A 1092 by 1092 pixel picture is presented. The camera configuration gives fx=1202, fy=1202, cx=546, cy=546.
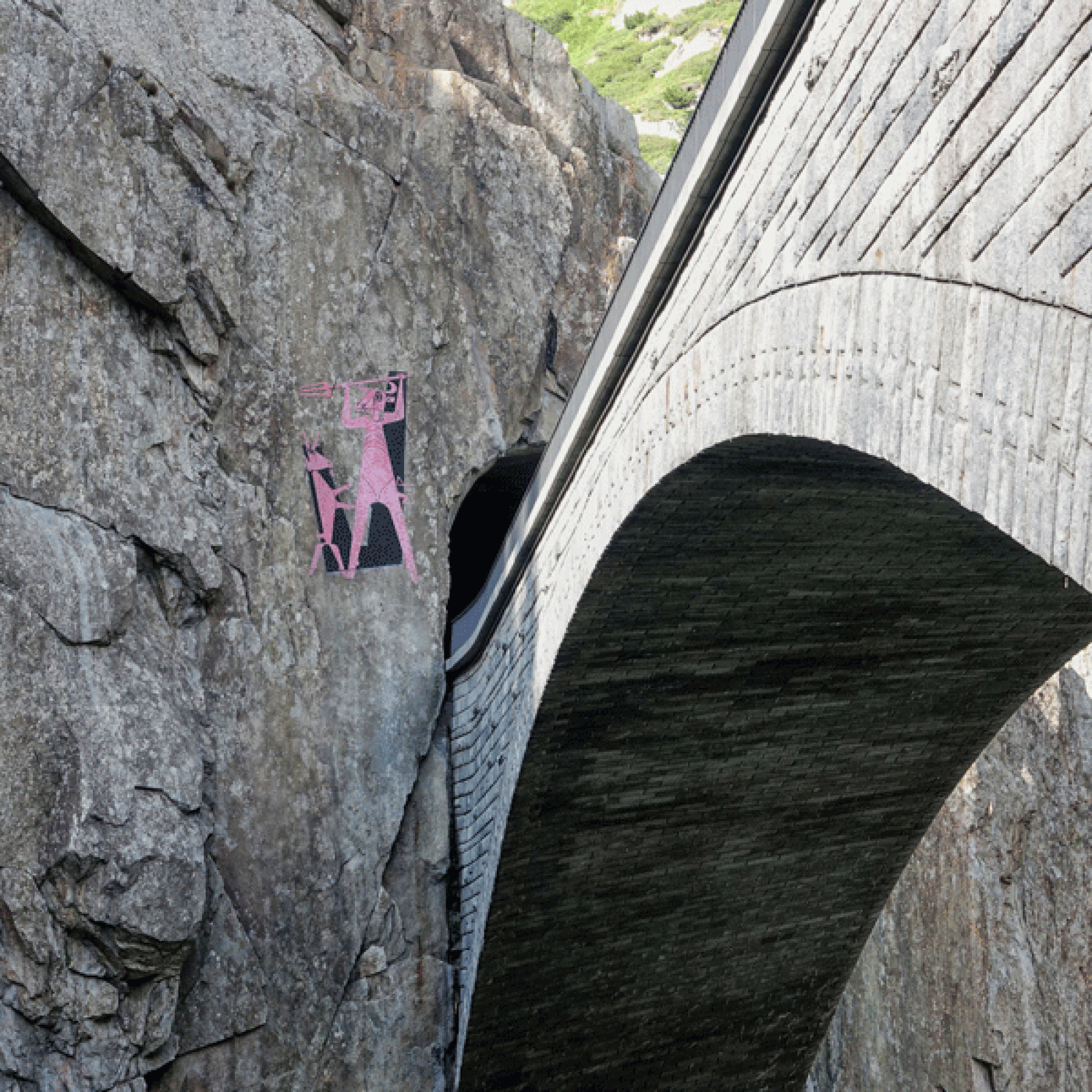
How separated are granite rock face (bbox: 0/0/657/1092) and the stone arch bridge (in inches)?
28.0

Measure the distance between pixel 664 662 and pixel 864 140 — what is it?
11.7 ft

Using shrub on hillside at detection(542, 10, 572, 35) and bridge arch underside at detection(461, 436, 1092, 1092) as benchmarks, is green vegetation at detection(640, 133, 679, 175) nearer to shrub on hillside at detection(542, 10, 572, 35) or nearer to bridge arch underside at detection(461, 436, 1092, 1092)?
shrub on hillside at detection(542, 10, 572, 35)

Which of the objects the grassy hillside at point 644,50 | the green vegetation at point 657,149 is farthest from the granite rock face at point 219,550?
the grassy hillside at point 644,50

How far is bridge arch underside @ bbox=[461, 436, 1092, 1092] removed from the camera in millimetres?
5383

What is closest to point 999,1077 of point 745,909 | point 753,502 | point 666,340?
point 745,909

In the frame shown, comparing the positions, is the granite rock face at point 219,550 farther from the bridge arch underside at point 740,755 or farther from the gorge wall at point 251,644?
the bridge arch underside at point 740,755

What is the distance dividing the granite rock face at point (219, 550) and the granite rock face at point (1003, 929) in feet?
9.94

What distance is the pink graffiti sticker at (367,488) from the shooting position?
793 centimetres

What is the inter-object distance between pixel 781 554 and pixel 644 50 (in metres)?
20.7

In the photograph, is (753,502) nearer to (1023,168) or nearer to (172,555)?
(1023,168)

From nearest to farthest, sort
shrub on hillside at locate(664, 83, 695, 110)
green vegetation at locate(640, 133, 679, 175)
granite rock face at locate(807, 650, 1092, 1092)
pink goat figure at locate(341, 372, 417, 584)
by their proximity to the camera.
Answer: granite rock face at locate(807, 650, 1092, 1092)
pink goat figure at locate(341, 372, 417, 584)
green vegetation at locate(640, 133, 679, 175)
shrub on hillside at locate(664, 83, 695, 110)

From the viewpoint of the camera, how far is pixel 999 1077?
22.5ft

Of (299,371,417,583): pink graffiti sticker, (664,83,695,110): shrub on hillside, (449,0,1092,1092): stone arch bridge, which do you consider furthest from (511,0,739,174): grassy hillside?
(449,0,1092,1092): stone arch bridge

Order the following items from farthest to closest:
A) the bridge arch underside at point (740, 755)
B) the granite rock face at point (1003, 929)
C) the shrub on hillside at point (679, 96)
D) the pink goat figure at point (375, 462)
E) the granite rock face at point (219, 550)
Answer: the shrub on hillside at point (679, 96), the pink goat figure at point (375, 462), the granite rock face at point (1003, 929), the granite rock face at point (219, 550), the bridge arch underside at point (740, 755)
